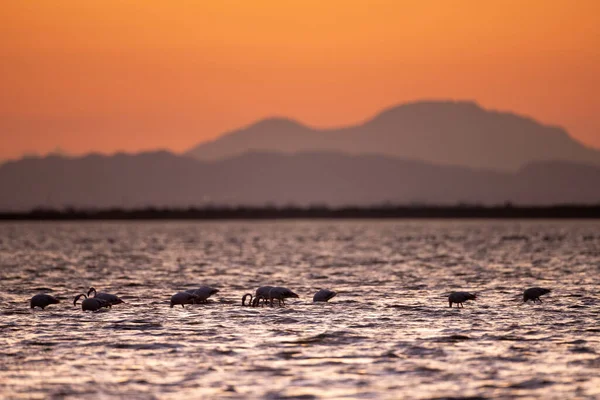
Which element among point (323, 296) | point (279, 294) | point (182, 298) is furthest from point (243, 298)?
point (323, 296)

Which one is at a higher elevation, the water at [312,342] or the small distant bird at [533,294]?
the small distant bird at [533,294]

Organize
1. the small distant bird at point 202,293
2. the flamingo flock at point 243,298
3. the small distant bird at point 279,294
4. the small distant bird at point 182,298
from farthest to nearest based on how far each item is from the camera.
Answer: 1. the small distant bird at point 202,293
2. the small distant bird at point 279,294
3. the small distant bird at point 182,298
4. the flamingo flock at point 243,298

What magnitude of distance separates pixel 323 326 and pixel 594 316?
7.79m

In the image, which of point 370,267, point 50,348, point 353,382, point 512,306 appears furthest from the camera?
point 370,267

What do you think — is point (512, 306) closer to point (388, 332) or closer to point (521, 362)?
point (388, 332)

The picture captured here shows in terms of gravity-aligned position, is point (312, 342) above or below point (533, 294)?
below

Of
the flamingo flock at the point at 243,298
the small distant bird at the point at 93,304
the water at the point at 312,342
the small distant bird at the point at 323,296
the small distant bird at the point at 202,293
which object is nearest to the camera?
the water at the point at 312,342

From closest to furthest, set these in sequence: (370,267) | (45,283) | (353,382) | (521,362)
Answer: (353,382)
(521,362)
(45,283)
(370,267)

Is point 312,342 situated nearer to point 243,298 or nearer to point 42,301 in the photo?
point 243,298

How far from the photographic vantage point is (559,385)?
17188 mm

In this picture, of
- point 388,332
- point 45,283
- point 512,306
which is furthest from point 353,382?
point 45,283

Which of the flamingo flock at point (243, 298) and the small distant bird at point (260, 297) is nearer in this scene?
the flamingo flock at point (243, 298)

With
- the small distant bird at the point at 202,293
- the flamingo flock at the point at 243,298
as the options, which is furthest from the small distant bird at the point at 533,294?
the small distant bird at the point at 202,293

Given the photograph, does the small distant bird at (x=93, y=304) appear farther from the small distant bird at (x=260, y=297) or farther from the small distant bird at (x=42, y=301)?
the small distant bird at (x=260, y=297)
